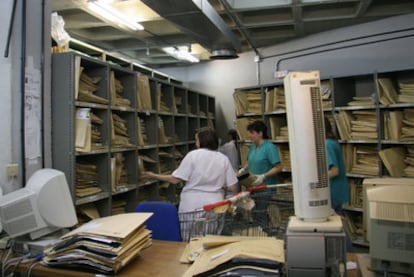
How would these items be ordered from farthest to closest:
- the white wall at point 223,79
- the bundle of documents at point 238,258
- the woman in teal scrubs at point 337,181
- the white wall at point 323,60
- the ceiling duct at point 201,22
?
the white wall at point 223,79, the white wall at point 323,60, the ceiling duct at point 201,22, the woman in teal scrubs at point 337,181, the bundle of documents at point 238,258

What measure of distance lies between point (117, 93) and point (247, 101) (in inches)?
94.6

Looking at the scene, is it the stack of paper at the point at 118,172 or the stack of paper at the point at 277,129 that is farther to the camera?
the stack of paper at the point at 277,129

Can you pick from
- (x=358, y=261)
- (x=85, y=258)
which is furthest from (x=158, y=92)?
(x=358, y=261)

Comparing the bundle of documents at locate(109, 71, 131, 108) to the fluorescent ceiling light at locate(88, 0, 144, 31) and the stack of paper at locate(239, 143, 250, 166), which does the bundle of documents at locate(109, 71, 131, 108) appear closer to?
the fluorescent ceiling light at locate(88, 0, 144, 31)

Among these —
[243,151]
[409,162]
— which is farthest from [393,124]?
[243,151]

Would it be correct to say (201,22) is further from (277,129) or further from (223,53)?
(277,129)


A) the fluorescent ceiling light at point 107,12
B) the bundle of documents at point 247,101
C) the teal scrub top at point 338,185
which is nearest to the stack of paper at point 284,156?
the bundle of documents at point 247,101

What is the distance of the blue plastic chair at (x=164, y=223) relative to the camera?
8.25 feet

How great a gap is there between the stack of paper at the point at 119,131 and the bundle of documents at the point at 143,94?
28 cm

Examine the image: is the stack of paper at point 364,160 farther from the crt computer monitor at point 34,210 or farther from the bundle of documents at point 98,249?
the crt computer monitor at point 34,210

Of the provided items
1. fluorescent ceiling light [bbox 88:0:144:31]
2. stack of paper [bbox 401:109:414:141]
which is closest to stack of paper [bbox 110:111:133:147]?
fluorescent ceiling light [bbox 88:0:144:31]

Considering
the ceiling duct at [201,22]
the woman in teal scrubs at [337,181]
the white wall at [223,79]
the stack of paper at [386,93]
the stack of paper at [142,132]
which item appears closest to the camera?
the woman in teal scrubs at [337,181]

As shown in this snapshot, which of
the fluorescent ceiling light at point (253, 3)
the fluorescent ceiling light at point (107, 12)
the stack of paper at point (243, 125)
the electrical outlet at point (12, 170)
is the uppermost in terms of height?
the fluorescent ceiling light at point (253, 3)

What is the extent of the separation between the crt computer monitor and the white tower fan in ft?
4.52
